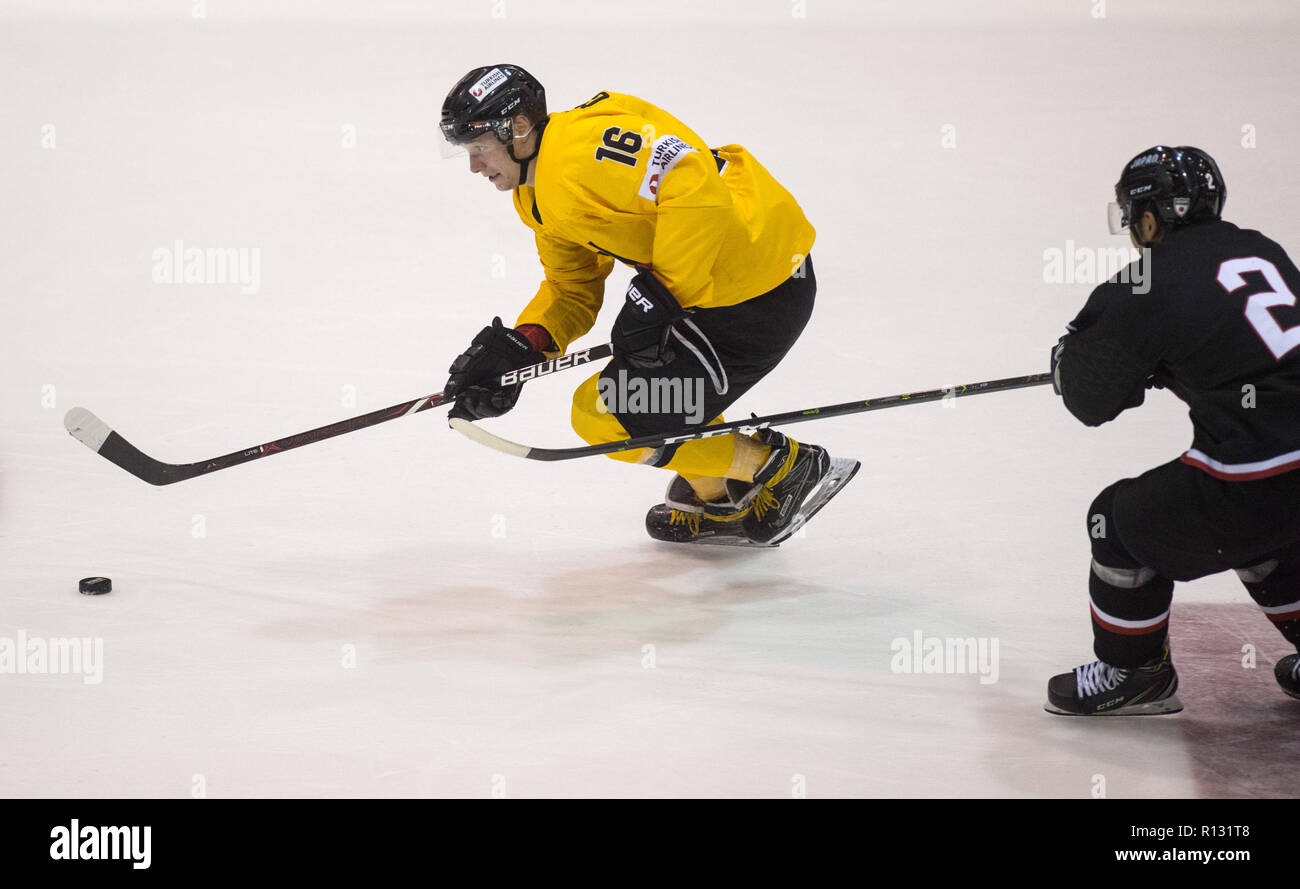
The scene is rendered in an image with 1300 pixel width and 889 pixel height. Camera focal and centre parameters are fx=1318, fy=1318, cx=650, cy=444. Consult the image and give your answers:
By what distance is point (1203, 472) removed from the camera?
2215 millimetres

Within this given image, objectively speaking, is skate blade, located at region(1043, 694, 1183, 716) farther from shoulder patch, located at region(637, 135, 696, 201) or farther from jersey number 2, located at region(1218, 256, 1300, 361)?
shoulder patch, located at region(637, 135, 696, 201)

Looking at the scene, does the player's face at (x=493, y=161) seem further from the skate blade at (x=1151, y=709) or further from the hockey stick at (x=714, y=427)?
the skate blade at (x=1151, y=709)

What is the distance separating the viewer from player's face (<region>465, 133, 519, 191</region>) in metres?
2.88

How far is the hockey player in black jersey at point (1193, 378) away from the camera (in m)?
2.15

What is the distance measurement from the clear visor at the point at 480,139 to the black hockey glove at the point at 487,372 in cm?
41

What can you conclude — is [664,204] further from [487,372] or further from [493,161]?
[487,372]

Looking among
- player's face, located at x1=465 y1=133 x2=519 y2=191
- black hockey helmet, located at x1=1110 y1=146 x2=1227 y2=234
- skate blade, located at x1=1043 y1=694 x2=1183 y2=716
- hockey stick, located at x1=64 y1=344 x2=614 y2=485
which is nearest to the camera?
black hockey helmet, located at x1=1110 y1=146 x2=1227 y2=234

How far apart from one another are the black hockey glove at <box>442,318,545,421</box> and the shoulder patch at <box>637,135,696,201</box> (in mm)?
533

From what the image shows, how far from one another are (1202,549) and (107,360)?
12.3 ft

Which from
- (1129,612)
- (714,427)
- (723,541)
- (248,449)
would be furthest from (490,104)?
(1129,612)

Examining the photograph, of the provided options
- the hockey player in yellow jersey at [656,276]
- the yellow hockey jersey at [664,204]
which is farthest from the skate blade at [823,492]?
the yellow hockey jersey at [664,204]

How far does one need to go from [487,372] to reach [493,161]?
0.48 meters

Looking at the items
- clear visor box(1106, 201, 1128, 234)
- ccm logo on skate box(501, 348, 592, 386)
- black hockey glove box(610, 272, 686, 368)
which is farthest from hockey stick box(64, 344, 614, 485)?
clear visor box(1106, 201, 1128, 234)

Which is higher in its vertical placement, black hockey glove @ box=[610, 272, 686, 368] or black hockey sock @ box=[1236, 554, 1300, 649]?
black hockey glove @ box=[610, 272, 686, 368]
